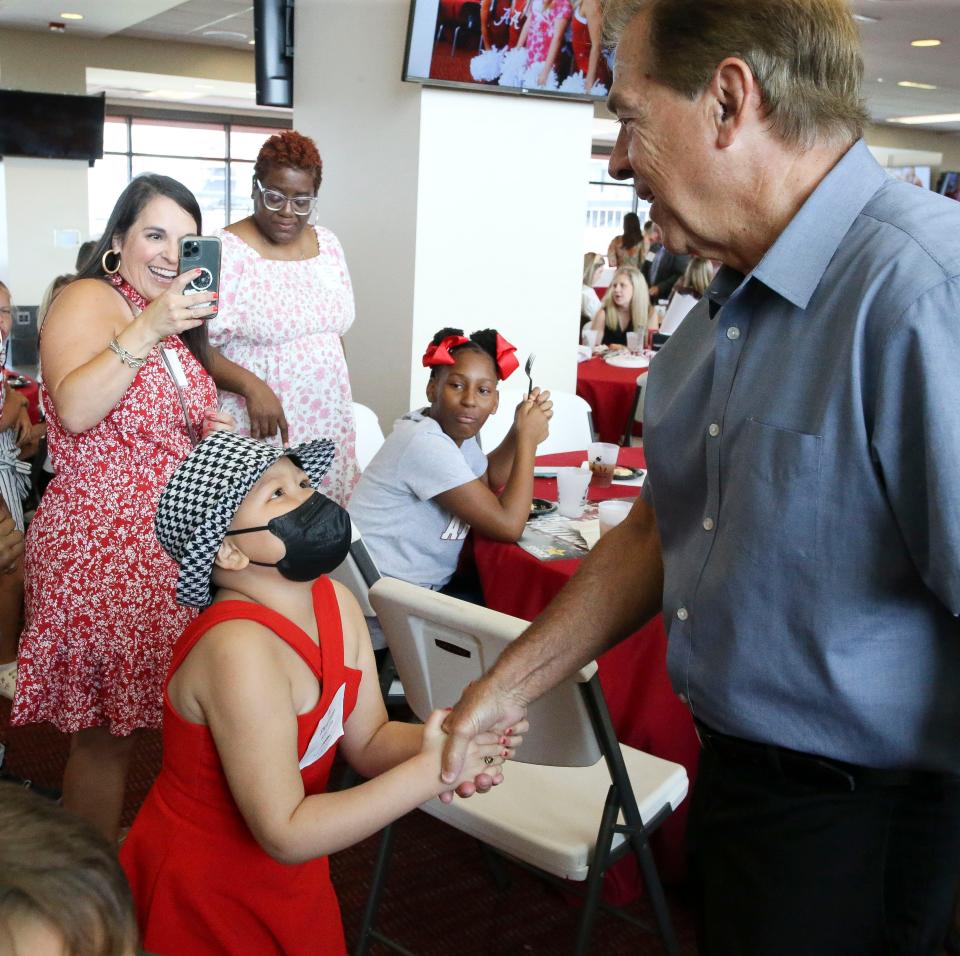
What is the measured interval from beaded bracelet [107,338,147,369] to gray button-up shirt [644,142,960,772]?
136cm

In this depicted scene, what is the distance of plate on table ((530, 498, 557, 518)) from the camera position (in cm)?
306

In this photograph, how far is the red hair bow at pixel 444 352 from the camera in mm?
3020

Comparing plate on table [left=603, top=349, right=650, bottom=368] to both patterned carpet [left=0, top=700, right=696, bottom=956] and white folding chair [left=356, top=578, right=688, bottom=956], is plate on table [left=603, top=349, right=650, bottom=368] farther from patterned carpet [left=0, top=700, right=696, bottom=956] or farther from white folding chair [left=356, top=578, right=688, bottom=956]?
white folding chair [left=356, top=578, right=688, bottom=956]

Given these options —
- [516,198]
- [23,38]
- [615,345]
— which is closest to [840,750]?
[516,198]

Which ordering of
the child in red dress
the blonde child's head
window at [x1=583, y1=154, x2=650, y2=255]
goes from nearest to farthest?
1. the blonde child's head
2. the child in red dress
3. window at [x1=583, y1=154, x2=650, y2=255]

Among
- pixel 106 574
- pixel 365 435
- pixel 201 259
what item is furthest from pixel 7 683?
pixel 365 435

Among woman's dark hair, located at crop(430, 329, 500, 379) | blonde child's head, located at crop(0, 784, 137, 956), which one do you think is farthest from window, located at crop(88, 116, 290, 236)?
blonde child's head, located at crop(0, 784, 137, 956)

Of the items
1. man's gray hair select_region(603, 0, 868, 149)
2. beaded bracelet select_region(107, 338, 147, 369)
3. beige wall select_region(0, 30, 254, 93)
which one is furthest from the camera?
beige wall select_region(0, 30, 254, 93)

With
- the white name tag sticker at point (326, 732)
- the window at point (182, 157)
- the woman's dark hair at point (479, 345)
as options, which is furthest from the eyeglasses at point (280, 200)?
the window at point (182, 157)

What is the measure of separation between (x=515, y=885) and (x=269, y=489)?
1.52 metres

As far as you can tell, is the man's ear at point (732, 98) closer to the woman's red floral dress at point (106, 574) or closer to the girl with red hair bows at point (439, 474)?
the woman's red floral dress at point (106, 574)

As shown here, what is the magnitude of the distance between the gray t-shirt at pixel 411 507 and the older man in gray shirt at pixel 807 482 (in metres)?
1.64

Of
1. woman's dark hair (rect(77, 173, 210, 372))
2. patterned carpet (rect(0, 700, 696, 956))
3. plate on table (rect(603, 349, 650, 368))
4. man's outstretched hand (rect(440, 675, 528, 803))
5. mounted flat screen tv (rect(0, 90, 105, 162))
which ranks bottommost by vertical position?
patterned carpet (rect(0, 700, 696, 956))

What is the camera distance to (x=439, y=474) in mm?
2900
